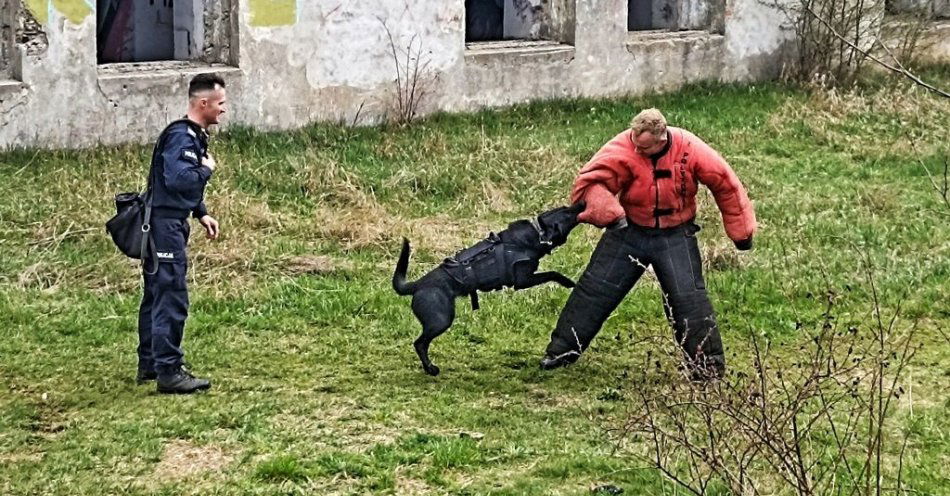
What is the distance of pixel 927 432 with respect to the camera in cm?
741

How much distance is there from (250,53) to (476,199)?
2.58m

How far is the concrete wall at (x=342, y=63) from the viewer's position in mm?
12039

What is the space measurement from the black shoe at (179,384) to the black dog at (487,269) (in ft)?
3.74

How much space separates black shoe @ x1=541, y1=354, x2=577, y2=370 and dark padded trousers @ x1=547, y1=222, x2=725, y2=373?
0.60 feet

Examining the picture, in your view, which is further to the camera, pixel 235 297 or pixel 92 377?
pixel 235 297

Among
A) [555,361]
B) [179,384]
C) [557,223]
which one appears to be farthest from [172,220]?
[555,361]

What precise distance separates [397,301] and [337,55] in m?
4.43

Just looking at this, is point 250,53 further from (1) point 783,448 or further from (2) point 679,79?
(1) point 783,448

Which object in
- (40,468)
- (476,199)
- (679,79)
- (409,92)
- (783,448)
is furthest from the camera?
(679,79)

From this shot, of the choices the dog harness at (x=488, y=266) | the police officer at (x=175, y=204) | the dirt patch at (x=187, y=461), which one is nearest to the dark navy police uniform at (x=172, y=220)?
the police officer at (x=175, y=204)

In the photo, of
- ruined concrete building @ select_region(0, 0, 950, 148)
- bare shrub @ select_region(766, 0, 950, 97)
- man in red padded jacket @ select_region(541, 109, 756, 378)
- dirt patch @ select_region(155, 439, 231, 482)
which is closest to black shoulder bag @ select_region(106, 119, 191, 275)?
dirt patch @ select_region(155, 439, 231, 482)

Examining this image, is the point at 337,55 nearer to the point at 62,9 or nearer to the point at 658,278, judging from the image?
the point at 62,9

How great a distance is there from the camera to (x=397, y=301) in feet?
31.0

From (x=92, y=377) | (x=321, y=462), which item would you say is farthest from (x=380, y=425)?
(x=92, y=377)
